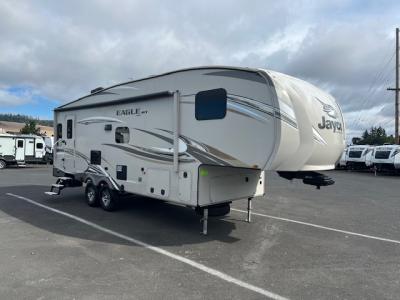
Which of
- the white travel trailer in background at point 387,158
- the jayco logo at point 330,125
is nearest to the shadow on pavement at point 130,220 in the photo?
the jayco logo at point 330,125

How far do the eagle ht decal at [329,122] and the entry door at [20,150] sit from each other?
2428cm

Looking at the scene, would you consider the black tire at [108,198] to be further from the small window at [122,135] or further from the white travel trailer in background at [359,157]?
the white travel trailer in background at [359,157]

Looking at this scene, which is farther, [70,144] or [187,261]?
[70,144]

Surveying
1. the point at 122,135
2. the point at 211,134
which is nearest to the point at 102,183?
the point at 122,135

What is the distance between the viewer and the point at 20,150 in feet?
85.4

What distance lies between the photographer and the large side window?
6.54 metres

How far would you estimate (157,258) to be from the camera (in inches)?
230

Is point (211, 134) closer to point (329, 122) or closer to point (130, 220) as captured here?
point (329, 122)

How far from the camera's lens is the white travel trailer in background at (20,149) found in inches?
993

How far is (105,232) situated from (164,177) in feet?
5.31

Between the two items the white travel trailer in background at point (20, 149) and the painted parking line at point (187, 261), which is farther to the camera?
the white travel trailer in background at point (20, 149)

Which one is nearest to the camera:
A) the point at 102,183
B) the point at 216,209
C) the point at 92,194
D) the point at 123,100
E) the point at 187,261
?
the point at 187,261

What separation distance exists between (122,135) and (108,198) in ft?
5.78

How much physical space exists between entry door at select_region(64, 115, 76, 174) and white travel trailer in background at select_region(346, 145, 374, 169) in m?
23.3
